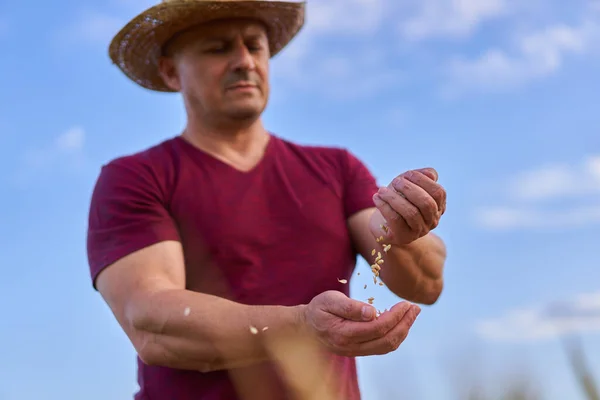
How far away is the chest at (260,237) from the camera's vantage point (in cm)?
340

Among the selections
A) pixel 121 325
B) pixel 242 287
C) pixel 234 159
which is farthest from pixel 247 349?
pixel 234 159

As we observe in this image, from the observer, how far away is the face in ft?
12.1

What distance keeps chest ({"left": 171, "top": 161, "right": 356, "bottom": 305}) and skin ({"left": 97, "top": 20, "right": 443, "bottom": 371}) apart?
0.42 ft

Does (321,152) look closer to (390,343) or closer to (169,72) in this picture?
(169,72)

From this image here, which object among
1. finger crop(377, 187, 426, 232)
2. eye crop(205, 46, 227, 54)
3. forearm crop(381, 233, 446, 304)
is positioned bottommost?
finger crop(377, 187, 426, 232)

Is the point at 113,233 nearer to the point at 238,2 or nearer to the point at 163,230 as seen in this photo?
the point at 163,230

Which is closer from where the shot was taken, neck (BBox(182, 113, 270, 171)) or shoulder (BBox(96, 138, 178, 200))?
shoulder (BBox(96, 138, 178, 200))

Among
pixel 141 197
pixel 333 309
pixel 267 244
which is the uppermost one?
pixel 141 197

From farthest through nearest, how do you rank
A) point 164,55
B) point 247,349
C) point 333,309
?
point 164,55 < point 247,349 < point 333,309

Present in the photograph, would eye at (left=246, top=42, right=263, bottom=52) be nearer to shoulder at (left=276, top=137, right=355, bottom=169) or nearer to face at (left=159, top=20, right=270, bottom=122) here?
face at (left=159, top=20, right=270, bottom=122)

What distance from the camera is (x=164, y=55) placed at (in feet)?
13.6

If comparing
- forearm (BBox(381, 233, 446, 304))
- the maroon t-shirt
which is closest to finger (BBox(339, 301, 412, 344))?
forearm (BBox(381, 233, 446, 304))

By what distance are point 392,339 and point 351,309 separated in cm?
17

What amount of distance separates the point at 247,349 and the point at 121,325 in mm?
814
